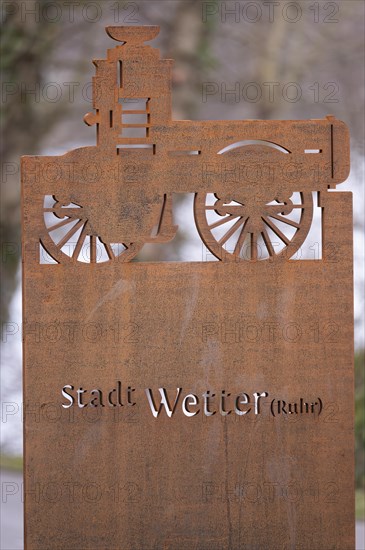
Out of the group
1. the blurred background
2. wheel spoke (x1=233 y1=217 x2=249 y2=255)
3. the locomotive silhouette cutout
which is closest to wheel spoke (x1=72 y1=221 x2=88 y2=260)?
the locomotive silhouette cutout

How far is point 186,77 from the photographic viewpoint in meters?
5.55

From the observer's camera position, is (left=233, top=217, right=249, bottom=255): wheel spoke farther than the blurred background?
No

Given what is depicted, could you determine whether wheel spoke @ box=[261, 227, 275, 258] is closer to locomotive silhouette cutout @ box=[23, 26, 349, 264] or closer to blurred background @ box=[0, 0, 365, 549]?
locomotive silhouette cutout @ box=[23, 26, 349, 264]

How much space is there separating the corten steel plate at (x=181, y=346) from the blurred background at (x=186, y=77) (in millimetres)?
2447

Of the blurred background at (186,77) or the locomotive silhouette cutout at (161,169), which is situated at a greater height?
the blurred background at (186,77)

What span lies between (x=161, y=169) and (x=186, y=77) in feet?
8.35

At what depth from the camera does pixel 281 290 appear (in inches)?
124

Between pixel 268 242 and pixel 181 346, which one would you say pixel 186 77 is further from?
pixel 181 346

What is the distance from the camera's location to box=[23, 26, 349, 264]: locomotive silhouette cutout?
3105 mm

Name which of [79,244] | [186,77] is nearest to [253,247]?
[79,244]

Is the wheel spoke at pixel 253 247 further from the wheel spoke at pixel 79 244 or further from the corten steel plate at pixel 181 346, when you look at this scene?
the wheel spoke at pixel 79 244

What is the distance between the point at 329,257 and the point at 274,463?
68cm

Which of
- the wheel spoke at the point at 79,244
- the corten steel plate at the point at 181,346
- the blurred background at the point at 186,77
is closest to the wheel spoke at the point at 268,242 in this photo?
the corten steel plate at the point at 181,346

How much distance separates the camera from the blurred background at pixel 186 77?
5570 mm
